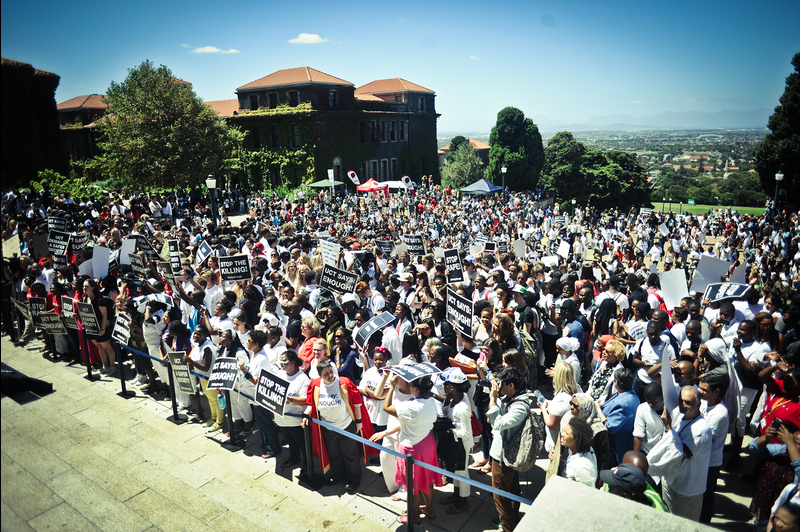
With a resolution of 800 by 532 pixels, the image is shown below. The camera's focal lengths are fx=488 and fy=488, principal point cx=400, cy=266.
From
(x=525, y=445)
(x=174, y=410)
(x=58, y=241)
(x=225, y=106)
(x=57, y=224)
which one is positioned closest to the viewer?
(x=525, y=445)

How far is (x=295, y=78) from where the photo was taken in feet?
149

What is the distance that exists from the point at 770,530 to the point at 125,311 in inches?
345

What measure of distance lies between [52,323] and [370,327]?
6203mm

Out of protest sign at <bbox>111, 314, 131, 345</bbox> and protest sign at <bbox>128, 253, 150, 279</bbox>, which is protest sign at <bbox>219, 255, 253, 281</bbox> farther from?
protest sign at <bbox>128, 253, 150, 279</bbox>

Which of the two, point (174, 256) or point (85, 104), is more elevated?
point (85, 104)

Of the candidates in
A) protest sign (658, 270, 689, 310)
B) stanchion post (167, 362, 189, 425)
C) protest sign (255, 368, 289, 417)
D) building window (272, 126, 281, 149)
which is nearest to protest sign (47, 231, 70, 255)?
stanchion post (167, 362, 189, 425)

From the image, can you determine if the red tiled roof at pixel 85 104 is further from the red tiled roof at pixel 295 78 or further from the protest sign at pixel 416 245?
the protest sign at pixel 416 245

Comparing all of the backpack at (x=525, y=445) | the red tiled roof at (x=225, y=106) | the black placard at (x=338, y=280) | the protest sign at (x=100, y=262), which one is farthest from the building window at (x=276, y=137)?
the backpack at (x=525, y=445)

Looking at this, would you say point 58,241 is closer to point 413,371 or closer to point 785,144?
point 413,371

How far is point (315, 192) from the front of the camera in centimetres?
4362

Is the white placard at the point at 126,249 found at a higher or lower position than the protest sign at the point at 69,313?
higher

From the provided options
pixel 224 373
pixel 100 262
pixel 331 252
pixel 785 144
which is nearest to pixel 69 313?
pixel 100 262

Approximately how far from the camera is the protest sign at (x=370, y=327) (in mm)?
6746

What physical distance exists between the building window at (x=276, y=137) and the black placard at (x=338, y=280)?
39.9m
